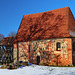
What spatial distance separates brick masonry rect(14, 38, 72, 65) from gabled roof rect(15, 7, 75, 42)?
0.85m

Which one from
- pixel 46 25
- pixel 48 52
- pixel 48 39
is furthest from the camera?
pixel 46 25

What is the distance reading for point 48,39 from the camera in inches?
874

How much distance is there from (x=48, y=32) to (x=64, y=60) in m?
5.37

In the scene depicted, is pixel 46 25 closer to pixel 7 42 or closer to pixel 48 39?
pixel 48 39

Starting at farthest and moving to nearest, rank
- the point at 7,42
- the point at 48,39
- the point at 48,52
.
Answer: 1. the point at 7,42
2. the point at 48,39
3. the point at 48,52

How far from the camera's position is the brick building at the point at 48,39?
20875mm

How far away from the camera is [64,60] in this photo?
67.4 ft

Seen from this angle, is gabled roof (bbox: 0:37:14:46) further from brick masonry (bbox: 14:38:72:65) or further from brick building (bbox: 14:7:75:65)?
brick masonry (bbox: 14:38:72:65)

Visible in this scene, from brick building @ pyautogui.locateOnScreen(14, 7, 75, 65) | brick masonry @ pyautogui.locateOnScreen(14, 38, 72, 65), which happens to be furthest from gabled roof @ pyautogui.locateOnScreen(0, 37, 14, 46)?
brick masonry @ pyautogui.locateOnScreen(14, 38, 72, 65)

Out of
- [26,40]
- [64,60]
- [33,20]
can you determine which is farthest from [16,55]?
[64,60]

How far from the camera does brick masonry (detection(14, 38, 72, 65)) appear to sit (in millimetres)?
20670

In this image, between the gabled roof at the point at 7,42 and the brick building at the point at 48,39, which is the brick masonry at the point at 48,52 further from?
the gabled roof at the point at 7,42

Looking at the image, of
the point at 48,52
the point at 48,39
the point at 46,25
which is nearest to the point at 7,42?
the point at 46,25

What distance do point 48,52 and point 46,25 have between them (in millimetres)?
4973
